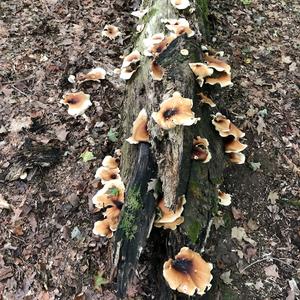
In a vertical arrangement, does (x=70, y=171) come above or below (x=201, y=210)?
below

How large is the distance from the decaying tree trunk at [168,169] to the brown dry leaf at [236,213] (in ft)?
2.36

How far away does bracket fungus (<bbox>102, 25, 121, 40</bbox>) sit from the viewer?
7.28 metres

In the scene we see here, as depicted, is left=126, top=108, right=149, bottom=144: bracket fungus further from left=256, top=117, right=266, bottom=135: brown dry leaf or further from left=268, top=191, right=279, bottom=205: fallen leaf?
left=256, top=117, right=266, bottom=135: brown dry leaf

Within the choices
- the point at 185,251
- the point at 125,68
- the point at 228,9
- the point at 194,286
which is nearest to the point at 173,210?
the point at 185,251

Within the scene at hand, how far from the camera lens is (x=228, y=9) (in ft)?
27.6

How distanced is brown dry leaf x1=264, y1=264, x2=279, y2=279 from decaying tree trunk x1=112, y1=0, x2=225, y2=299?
1.09 meters

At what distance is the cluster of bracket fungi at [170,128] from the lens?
162 inches

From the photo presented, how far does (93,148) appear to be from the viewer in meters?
5.83

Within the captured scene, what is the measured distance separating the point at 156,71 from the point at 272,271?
2853mm

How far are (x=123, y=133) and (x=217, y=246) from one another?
191cm

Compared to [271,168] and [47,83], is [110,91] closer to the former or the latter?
[47,83]

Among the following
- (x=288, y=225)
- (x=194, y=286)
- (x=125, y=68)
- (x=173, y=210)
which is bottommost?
(x=288, y=225)

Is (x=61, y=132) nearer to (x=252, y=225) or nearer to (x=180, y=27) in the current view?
(x=180, y=27)

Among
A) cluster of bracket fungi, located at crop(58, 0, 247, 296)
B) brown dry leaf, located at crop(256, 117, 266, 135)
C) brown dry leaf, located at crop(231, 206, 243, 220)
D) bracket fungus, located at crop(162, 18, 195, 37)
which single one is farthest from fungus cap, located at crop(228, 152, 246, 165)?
bracket fungus, located at crop(162, 18, 195, 37)
